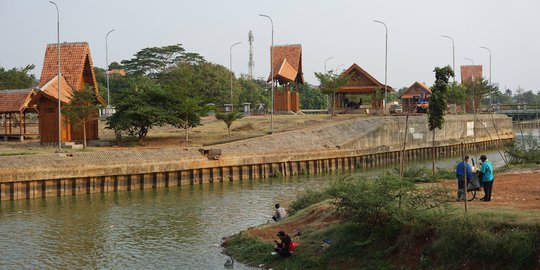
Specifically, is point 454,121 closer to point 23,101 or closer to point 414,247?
point 23,101

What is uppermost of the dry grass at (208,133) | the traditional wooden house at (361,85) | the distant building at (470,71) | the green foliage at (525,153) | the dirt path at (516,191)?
the distant building at (470,71)

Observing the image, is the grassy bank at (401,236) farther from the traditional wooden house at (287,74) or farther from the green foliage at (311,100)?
the green foliage at (311,100)

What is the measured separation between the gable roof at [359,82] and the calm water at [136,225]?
33.8m

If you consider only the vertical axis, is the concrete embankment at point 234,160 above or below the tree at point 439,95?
below

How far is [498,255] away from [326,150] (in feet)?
119

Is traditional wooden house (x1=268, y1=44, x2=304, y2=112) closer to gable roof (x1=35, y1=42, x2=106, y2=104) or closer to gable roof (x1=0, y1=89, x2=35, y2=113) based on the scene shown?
gable roof (x1=35, y1=42, x2=106, y2=104)

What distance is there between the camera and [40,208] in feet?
110

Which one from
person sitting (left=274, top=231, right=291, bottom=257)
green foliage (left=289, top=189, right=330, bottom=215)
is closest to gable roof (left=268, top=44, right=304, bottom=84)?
green foliage (left=289, top=189, right=330, bottom=215)

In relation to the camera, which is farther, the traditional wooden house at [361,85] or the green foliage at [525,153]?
the traditional wooden house at [361,85]

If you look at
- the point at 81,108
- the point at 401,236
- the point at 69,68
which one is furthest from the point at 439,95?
the point at 69,68

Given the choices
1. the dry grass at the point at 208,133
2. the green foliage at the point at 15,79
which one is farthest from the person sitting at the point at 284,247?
the green foliage at the point at 15,79

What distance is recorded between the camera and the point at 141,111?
157 feet

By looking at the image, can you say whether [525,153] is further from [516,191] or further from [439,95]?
[516,191]

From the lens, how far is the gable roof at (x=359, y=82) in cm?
7362
